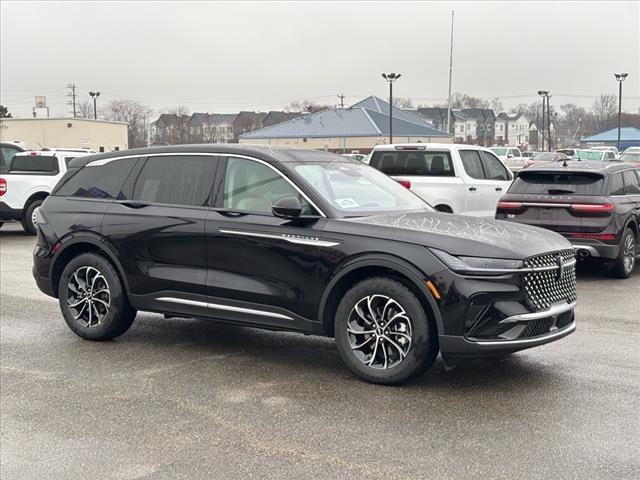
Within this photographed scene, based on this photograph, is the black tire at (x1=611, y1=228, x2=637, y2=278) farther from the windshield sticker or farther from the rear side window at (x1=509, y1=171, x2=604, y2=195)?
the windshield sticker

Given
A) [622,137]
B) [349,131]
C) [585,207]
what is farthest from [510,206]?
[622,137]

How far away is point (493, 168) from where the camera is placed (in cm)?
1438

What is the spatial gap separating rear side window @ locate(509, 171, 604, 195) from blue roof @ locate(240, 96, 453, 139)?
6226cm

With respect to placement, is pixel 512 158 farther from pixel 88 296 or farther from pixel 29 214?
pixel 88 296

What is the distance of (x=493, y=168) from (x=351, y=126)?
64056 millimetres

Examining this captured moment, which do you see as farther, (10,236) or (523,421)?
(10,236)

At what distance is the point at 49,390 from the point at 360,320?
2370 mm

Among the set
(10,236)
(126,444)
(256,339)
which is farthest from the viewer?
(10,236)

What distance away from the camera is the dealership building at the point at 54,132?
5984 cm

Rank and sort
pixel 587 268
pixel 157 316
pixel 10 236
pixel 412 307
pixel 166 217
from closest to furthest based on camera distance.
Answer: pixel 412 307 < pixel 166 217 < pixel 157 316 < pixel 587 268 < pixel 10 236

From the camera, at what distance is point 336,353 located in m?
6.61

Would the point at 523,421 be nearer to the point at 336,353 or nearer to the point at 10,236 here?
the point at 336,353

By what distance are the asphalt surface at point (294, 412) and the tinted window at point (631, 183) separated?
4.23 m

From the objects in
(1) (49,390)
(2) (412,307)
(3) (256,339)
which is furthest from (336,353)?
(1) (49,390)
